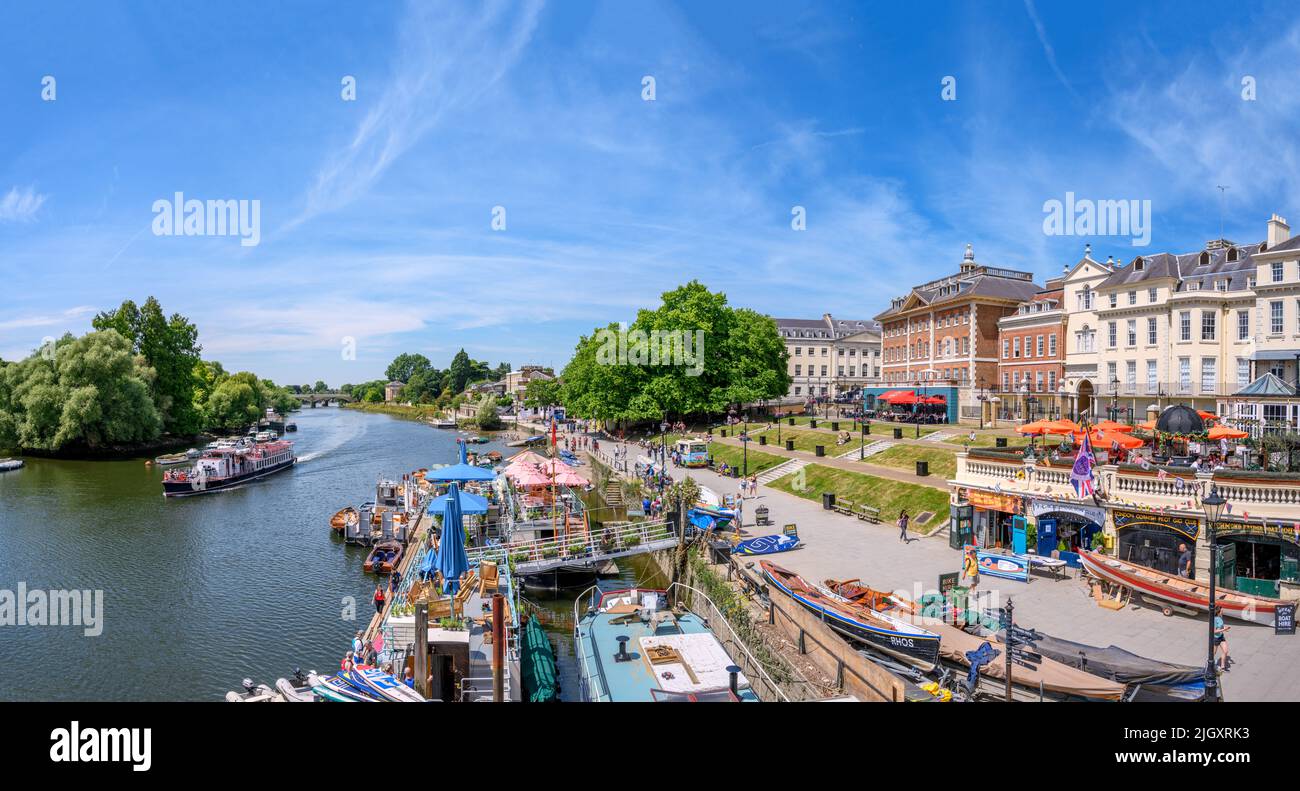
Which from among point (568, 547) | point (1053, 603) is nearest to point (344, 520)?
point (568, 547)

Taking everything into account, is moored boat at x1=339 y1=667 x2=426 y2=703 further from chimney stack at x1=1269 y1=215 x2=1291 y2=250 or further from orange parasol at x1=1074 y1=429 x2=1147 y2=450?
chimney stack at x1=1269 y1=215 x2=1291 y2=250

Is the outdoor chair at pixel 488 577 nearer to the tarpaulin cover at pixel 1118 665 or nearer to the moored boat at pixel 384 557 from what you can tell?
the moored boat at pixel 384 557

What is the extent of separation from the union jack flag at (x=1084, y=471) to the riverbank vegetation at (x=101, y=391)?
77.8 m

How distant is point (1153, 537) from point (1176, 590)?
2551 mm

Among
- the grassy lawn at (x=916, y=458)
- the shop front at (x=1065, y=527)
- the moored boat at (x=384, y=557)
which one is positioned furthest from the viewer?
the grassy lawn at (x=916, y=458)

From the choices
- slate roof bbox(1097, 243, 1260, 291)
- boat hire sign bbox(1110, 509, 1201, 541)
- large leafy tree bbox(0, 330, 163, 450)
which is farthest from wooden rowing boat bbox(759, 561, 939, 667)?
large leafy tree bbox(0, 330, 163, 450)

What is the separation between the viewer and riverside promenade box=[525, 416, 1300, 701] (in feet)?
47.6

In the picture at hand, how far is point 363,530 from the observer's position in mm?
34125

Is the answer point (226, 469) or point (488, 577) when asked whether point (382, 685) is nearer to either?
point (488, 577)

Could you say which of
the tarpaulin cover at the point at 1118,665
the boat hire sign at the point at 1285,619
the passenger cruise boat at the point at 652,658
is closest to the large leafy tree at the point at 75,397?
the passenger cruise boat at the point at 652,658

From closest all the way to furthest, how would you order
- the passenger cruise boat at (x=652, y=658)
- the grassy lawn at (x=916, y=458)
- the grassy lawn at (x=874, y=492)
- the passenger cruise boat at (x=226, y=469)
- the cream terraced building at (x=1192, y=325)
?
the passenger cruise boat at (x=652, y=658), the grassy lawn at (x=874, y=492), the grassy lawn at (x=916, y=458), the cream terraced building at (x=1192, y=325), the passenger cruise boat at (x=226, y=469)

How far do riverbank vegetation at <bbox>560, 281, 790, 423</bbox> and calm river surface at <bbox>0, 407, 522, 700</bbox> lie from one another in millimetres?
23920

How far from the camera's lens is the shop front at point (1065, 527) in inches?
843
